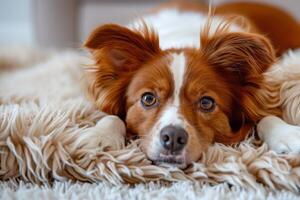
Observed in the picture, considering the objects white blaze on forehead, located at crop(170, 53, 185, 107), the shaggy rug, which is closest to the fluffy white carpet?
the shaggy rug

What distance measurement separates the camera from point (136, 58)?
1612 millimetres

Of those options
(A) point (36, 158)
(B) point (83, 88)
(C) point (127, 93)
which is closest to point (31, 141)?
(A) point (36, 158)

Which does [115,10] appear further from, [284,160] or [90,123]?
[284,160]

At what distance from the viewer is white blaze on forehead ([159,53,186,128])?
4.49ft

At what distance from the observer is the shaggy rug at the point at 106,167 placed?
1.19m

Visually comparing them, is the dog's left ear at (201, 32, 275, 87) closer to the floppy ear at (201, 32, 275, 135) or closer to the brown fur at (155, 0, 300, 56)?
the floppy ear at (201, 32, 275, 135)

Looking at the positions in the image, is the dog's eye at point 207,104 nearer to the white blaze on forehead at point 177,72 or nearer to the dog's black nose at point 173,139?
the white blaze on forehead at point 177,72

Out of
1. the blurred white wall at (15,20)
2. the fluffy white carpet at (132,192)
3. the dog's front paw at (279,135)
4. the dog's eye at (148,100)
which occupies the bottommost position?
the blurred white wall at (15,20)

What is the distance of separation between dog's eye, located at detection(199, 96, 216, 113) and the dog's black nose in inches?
8.2

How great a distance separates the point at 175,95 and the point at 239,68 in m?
0.28

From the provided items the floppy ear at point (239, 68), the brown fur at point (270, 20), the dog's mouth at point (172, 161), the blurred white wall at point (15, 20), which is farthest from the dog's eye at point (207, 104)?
the blurred white wall at point (15, 20)

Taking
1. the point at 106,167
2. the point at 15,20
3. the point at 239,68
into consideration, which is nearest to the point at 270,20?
the point at 239,68

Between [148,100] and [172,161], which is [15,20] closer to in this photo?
[148,100]

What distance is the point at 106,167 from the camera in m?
1.28
